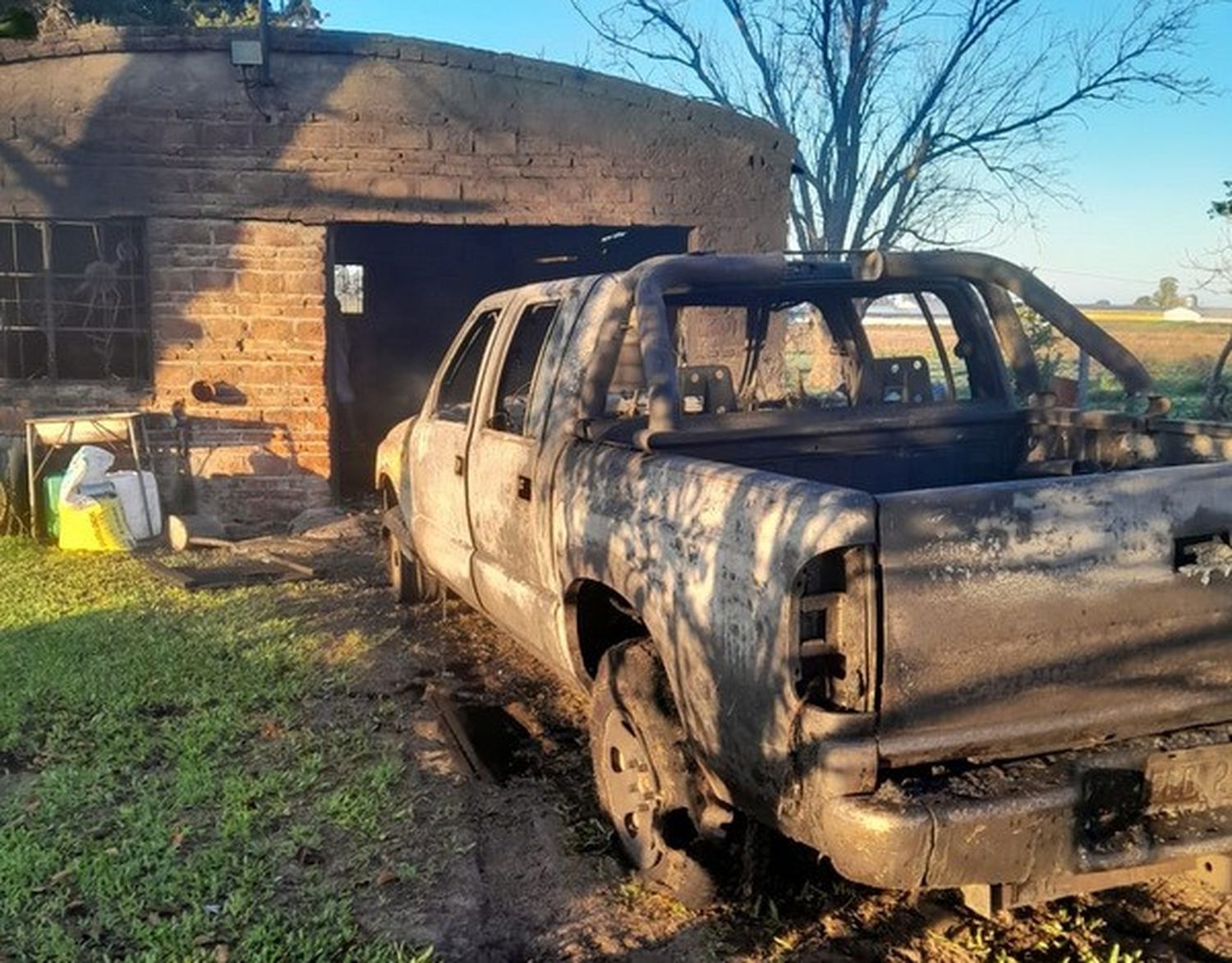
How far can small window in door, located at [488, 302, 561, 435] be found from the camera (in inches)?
199

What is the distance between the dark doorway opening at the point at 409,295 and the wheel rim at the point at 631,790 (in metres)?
12.0

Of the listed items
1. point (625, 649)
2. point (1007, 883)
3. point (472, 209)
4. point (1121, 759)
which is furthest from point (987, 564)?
point (472, 209)

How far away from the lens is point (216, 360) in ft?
34.4

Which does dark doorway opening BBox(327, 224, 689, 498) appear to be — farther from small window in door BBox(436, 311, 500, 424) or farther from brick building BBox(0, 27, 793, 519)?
small window in door BBox(436, 311, 500, 424)

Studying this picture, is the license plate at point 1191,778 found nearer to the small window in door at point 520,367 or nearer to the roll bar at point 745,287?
the roll bar at point 745,287

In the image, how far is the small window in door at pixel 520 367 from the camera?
5051mm

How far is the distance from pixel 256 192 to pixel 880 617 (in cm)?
905

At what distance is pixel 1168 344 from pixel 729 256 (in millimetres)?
41100

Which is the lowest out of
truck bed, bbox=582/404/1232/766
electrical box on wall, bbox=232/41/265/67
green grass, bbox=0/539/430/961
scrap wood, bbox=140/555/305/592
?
green grass, bbox=0/539/430/961

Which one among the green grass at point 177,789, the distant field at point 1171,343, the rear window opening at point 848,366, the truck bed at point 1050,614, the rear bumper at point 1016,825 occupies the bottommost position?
the green grass at point 177,789

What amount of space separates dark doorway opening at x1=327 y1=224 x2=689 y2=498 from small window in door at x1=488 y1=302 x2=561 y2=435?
10082 mm

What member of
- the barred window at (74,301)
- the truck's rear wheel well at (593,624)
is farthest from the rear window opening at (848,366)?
the barred window at (74,301)

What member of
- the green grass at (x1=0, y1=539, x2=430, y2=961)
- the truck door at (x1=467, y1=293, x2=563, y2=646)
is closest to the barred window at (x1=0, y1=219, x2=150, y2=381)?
the green grass at (x1=0, y1=539, x2=430, y2=961)

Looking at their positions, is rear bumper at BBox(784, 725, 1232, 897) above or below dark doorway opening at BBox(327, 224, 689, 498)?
below
